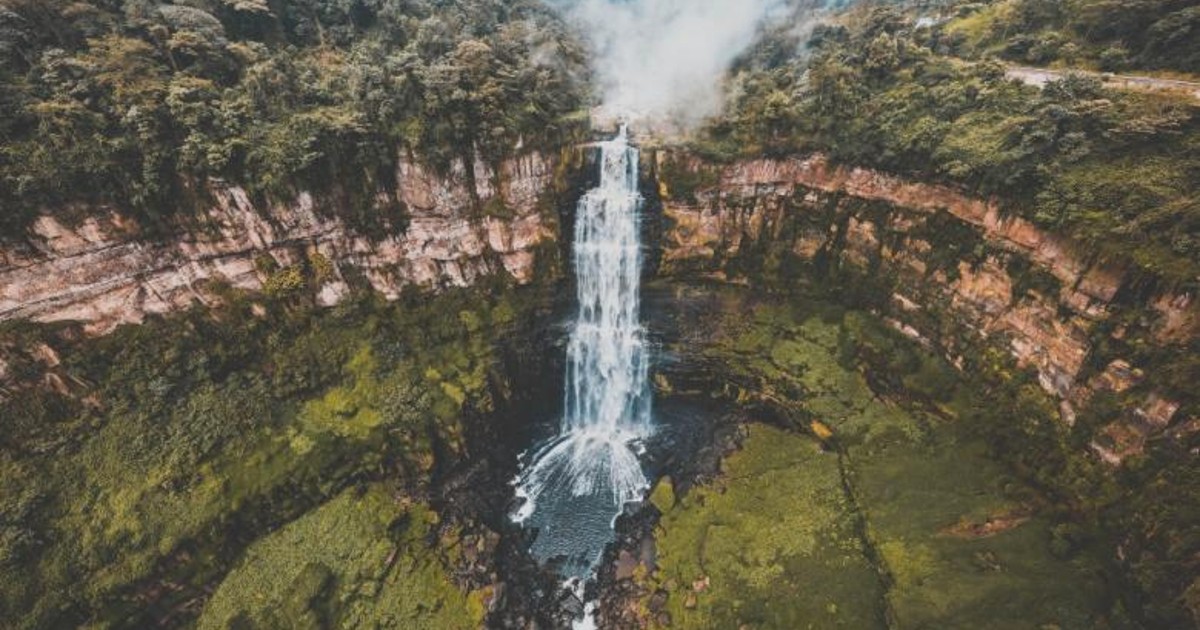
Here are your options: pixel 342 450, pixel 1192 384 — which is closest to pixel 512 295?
pixel 342 450

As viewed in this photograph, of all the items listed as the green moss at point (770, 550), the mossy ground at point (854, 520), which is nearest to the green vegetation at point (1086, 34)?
the mossy ground at point (854, 520)

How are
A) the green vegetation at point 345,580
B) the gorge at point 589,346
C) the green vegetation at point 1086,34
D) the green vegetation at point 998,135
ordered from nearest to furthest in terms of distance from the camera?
the green vegetation at point 998,135
the gorge at point 589,346
the green vegetation at point 345,580
the green vegetation at point 1086,34

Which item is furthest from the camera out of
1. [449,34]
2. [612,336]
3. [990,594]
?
[449,34]

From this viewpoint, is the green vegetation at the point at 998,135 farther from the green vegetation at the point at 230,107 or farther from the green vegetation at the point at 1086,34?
the green vegetation at the point at 230,107

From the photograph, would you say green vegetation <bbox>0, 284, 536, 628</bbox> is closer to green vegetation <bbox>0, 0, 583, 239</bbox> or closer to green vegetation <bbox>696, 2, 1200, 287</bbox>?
green vegetation <bbox>0, 0, 583, 239</bbox>

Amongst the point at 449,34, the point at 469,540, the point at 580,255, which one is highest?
the point at 449,34

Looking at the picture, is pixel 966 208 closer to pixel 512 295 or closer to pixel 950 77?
pixel 950 77

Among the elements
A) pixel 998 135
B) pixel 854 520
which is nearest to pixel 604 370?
pixel 854 520
